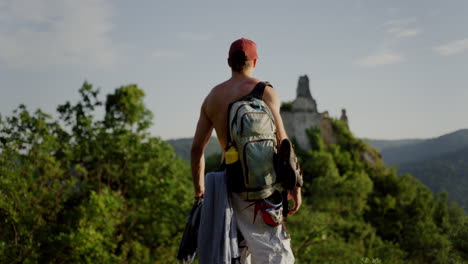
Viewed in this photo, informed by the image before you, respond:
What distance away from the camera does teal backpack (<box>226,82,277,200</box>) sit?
8.67 ft

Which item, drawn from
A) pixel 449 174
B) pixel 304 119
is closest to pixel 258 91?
pixel 304 119

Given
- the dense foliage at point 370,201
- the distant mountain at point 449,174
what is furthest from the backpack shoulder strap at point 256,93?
the distant mountain at point 449,174

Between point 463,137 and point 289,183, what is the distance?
66069 mm

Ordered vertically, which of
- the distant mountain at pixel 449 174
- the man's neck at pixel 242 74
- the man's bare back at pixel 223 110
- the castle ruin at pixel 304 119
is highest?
the castle ruin at pixel 304 119

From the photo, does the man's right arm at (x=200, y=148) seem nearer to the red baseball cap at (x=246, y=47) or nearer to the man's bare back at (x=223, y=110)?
the man's bare back at (x=223, y=110)

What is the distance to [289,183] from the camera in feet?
8.75

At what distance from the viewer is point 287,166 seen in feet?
8.66

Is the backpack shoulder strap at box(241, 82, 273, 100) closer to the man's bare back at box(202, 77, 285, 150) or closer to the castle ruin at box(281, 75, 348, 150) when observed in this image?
the man's bare back at box(202, 77, 285, 150)

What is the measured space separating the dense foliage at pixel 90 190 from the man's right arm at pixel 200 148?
8.85 meters

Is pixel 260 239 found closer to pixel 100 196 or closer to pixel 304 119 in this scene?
pixel 100 196

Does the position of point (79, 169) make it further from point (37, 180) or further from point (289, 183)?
point (289, 183)

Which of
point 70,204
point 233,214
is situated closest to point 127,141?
point 70,204

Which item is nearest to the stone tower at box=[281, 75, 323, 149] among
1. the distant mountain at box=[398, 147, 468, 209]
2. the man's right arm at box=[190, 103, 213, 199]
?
the distant mountain at box=[398, 147, 468, 209]

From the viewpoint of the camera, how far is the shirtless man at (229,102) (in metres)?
2.82
